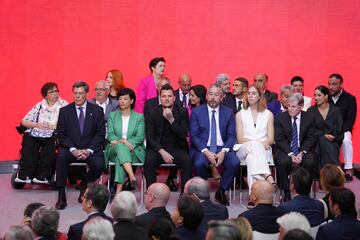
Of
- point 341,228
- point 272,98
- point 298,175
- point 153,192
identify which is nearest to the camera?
point 341,228

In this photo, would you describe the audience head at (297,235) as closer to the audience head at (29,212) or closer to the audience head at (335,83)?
the audience head at (29,212)

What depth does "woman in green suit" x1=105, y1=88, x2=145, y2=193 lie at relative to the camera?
27.5 ft

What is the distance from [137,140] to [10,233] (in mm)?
4045

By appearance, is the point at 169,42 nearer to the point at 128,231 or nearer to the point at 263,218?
the point at 263,218

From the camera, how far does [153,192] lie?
5953 mm

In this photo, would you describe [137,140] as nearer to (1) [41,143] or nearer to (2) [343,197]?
(1) [41,143]

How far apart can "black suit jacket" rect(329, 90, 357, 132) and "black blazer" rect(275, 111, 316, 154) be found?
4.54 feet

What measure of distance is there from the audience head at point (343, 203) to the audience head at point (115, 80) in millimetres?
4355

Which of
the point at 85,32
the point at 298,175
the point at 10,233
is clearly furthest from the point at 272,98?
the point at 10,233

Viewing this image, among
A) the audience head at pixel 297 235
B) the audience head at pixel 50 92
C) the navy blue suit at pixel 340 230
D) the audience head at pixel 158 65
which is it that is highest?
the audience head at pixel 158 65

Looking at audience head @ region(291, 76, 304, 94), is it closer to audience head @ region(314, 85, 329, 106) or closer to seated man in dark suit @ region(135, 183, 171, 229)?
audience head @ region(314, 85, 329, 106)

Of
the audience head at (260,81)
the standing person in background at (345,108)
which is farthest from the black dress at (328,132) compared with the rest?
the audience head at (260,81)

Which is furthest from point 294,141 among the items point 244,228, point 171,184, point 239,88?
point 244,228

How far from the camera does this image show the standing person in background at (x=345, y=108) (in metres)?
10.1
